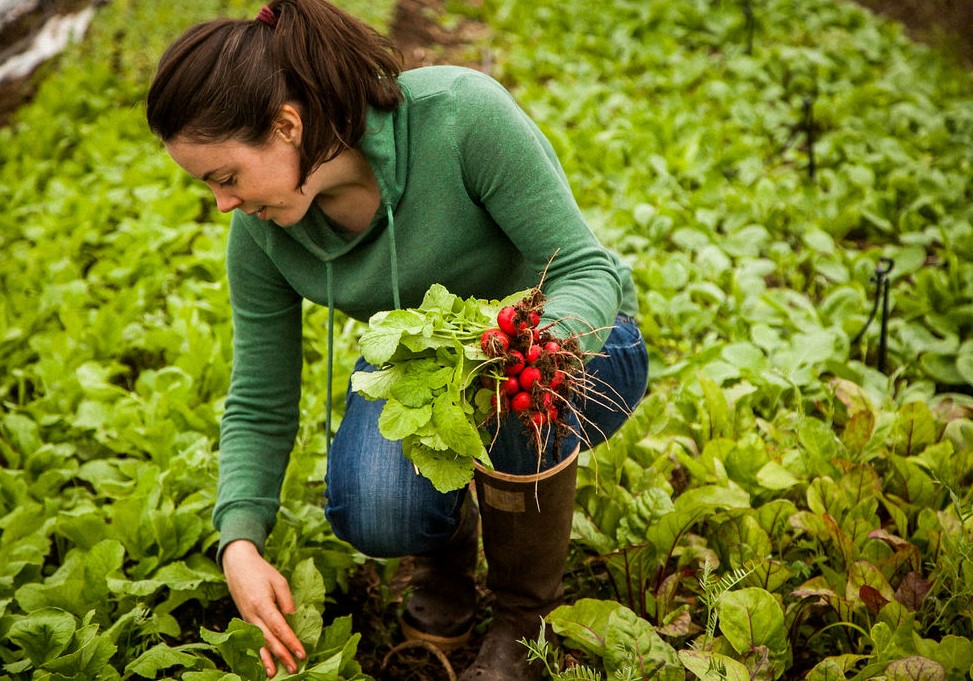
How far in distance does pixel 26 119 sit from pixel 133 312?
234 cm

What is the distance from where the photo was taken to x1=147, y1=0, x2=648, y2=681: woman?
1.51 meters

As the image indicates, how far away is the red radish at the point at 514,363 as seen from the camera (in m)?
1.24

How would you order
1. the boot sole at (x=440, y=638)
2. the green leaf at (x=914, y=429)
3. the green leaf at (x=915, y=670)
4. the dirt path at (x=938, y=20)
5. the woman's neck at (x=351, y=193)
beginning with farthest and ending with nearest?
the dirt path at (x=938, y=20) < the green leaf at (x=914, y=429) < the boot sole at (x=440, y=638) < the woman's neck at (x=351, y=193) < the green leaf at (x=915, y=670)

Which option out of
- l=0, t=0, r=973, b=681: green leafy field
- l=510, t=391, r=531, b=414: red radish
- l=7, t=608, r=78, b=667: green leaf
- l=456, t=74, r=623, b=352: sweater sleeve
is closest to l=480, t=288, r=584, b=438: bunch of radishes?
l=510, t=391, r=531, b=414: red radish

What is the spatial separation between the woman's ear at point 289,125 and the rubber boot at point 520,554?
70 centimetres

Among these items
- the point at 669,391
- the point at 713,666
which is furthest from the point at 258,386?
the point at 669,391

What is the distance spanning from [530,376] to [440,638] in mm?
917

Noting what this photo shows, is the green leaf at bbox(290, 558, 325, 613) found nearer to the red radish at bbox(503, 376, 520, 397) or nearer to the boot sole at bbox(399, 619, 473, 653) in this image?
the boot sole at bbox(399, 619, 473, 653)

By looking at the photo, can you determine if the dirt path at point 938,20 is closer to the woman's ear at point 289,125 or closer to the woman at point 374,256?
the woman at point 374,256

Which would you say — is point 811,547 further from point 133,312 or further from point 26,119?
point 26,119

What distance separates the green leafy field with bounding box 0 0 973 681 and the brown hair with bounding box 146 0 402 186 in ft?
2.96

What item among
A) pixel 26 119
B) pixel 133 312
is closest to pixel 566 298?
pixel 133 312

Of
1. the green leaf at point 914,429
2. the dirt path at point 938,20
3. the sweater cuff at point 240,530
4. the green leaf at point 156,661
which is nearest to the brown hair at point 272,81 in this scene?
the sweater cuff at point 240,530

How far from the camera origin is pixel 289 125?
1.54m
